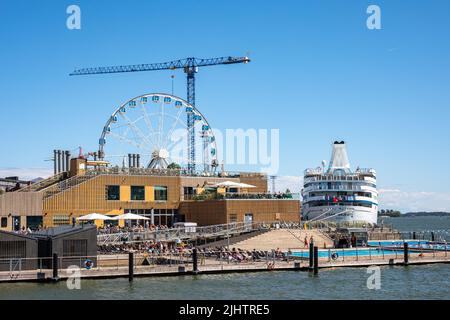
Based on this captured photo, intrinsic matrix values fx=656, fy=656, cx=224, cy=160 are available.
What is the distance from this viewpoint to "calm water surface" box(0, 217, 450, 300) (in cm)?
3397

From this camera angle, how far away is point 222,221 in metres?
62.8

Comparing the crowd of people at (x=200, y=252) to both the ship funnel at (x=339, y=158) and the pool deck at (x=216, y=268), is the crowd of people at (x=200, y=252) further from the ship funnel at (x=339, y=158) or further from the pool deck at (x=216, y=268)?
the ship funnel at (x=339, y=158)

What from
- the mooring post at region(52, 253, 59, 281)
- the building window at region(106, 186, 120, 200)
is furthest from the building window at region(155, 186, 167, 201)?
the mooring post at region(52, 253, 59, 281)

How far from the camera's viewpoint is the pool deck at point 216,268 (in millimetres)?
37312

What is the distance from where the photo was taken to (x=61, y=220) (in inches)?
2315

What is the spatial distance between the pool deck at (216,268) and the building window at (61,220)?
1703 cm

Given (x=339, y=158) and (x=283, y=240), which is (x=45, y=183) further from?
(x=339, y=158)

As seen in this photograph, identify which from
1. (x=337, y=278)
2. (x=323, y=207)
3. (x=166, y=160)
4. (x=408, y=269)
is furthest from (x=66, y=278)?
(x=323, y=207)

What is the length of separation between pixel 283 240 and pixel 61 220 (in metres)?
19.9

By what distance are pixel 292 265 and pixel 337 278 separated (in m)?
3.85

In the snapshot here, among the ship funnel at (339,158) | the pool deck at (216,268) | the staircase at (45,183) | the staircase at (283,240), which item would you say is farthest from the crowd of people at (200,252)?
the ship funnel at (339,158)

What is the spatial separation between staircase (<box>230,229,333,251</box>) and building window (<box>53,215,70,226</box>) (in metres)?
15.8
